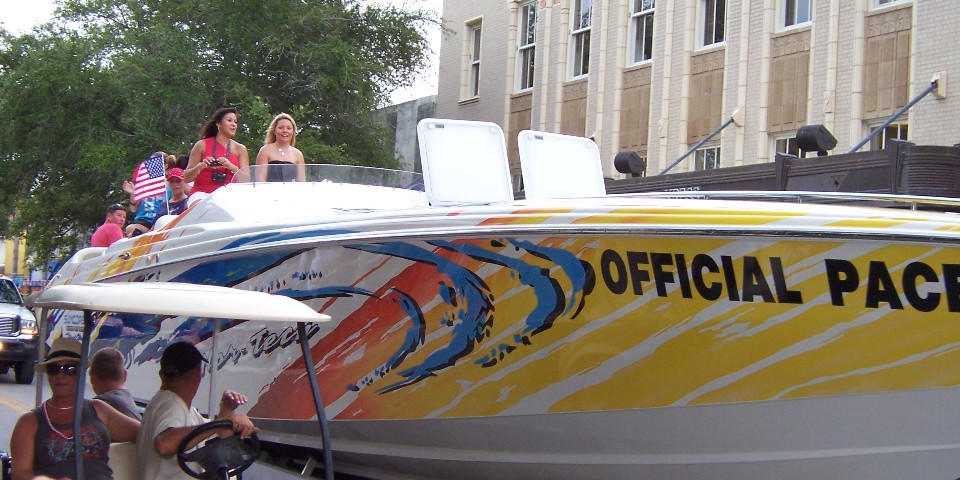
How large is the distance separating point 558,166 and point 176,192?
3634 millimetres

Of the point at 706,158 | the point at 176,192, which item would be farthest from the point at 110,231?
the point at 706,158

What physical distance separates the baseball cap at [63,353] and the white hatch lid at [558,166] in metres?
3.25

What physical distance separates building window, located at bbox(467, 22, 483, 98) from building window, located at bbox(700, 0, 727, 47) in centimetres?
738

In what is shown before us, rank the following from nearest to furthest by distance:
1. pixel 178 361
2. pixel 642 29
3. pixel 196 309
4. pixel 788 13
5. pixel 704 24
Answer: pixel 196 309 < pixel 178 361 < pixel 788 13 < pixel 704 24 < pixel 642 29

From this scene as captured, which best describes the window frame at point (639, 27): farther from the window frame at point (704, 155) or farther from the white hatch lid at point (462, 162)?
the white hatch lid at point (462, 162)

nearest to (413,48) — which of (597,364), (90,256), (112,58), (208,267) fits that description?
(112,58)

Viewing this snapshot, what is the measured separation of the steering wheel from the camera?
4793mm

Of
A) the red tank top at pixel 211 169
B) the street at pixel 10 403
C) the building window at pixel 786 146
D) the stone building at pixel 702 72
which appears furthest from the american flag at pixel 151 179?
the building window at pixel 786 146

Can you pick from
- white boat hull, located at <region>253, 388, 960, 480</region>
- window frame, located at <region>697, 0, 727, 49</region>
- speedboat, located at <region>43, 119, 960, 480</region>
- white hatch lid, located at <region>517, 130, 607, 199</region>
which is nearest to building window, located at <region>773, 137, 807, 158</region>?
window frame, located at <region>697, 0, 727, 49</region>

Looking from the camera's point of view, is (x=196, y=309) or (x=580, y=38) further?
(x=580, y=38)

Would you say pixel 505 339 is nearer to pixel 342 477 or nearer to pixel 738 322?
pixel 738 322

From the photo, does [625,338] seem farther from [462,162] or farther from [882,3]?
[882,3]

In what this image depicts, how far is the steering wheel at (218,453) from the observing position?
4.79m

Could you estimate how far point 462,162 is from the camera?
738 cm
